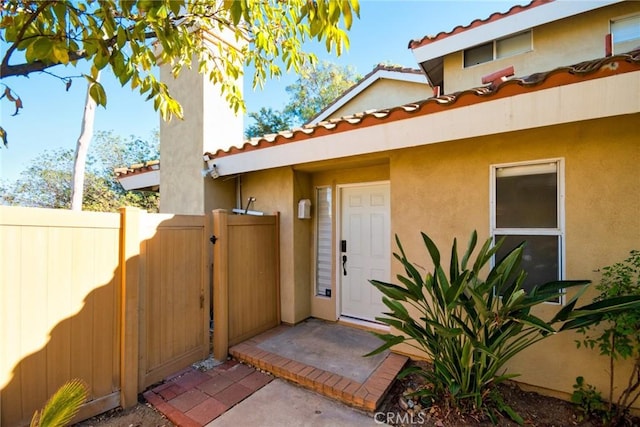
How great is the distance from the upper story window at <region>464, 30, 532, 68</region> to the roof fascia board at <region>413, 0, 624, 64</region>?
0.30 m

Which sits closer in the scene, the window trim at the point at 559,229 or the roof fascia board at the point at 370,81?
the window trim at the point at 559,229

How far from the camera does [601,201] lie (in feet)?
10.8

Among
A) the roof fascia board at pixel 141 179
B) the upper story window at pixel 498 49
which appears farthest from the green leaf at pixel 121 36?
the upper story window at pixel 498 49

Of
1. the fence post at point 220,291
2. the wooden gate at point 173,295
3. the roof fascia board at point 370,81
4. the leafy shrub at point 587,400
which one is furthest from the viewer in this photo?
the roof fascia board at point 370,81

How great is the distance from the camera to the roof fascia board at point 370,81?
Answer: 31.3 ft

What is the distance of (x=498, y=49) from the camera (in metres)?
7.00

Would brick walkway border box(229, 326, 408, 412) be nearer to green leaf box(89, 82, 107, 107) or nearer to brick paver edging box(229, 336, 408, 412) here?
brick paver edging box(229, 336, 408, 412)

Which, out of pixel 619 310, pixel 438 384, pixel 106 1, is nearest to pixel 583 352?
pixel 619 310

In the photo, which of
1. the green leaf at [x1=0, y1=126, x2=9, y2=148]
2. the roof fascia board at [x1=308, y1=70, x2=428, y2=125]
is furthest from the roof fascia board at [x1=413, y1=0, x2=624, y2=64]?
the green leaf at [x1=0, y1=126, x2=9, y2=148]

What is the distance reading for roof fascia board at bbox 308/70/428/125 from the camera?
9531 millimetres

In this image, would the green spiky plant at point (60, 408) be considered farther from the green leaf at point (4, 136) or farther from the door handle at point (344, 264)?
the door handle at point (344, 264)

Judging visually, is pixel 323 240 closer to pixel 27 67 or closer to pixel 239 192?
pixel 239 192

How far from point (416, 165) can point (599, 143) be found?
6.94 feet

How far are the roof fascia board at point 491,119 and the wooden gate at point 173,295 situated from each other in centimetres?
208
